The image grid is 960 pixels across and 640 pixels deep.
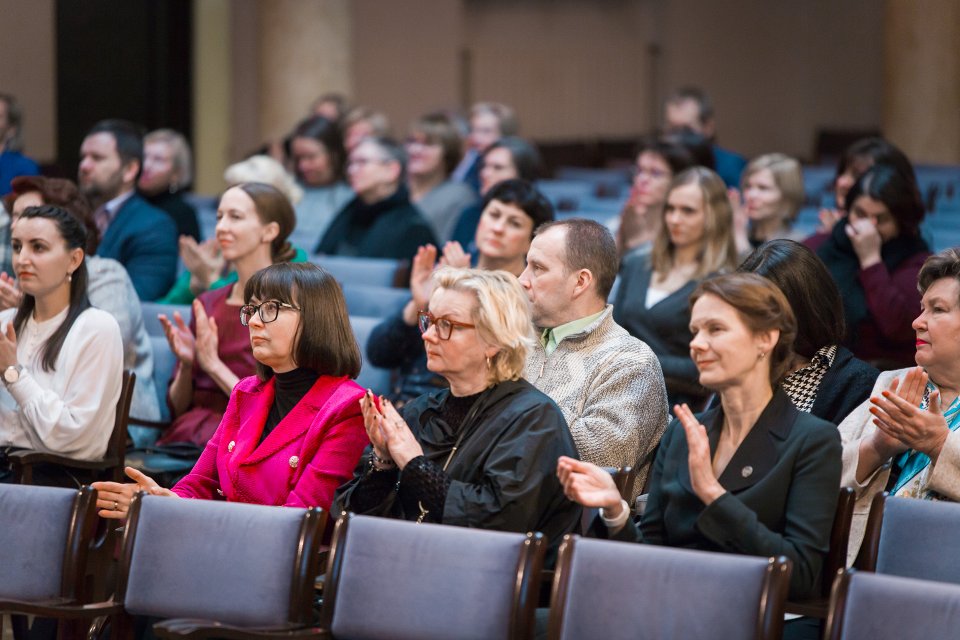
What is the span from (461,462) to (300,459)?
48 centimetres

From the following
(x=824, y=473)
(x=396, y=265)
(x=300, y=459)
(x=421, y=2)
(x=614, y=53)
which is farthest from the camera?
(x=614, y=53)

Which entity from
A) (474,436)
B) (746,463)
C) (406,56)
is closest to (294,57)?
Result: (406,56)

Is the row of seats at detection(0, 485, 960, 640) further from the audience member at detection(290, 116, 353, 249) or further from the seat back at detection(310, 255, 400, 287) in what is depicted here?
the audience member at detection(290, 116, 353, 249)

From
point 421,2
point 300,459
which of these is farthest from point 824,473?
point 421,2

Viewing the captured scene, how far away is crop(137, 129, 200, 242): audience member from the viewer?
6500 mm

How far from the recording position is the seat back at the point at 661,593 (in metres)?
2.62

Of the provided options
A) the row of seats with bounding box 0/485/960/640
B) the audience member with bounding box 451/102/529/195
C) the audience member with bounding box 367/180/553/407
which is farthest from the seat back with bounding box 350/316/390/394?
the audience member with bounding box 451/102/529/195

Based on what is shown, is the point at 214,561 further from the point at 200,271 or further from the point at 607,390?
the point at 200,271

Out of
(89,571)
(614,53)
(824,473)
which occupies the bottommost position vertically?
Result: (89,571)

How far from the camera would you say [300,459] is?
3395 mm

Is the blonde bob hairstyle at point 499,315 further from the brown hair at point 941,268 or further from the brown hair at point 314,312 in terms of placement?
the brown hair at point 941,268

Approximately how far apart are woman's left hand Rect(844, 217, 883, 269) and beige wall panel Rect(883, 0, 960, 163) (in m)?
7.15

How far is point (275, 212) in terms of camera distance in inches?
187

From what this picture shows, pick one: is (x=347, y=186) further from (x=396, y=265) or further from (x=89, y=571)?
(x=89, y=571)
